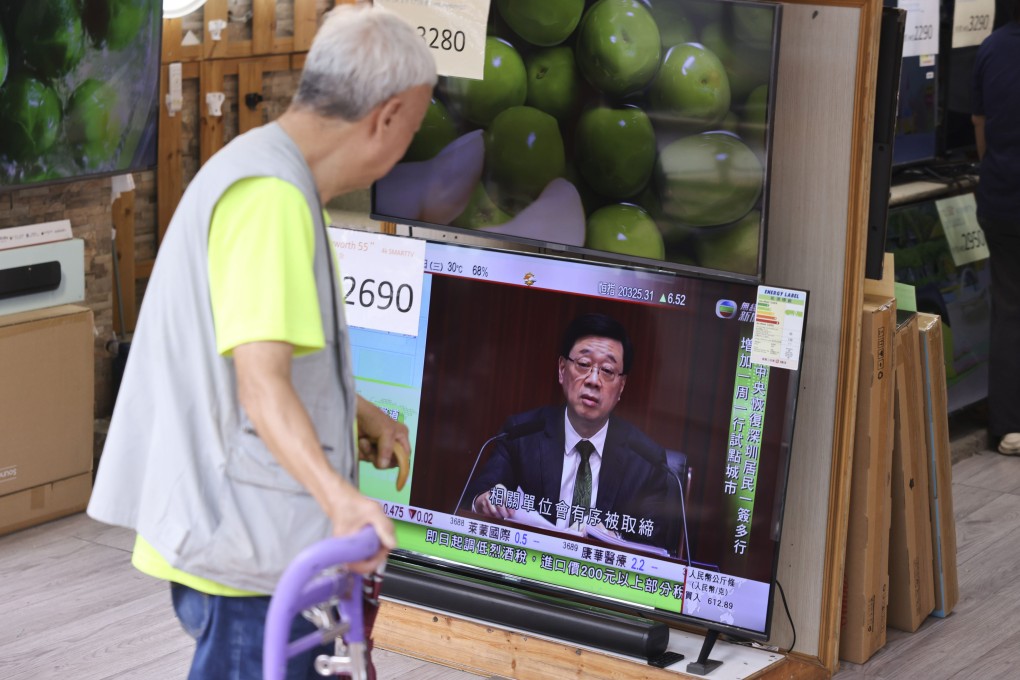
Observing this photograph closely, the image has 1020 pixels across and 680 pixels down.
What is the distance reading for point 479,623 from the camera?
321 centimetres

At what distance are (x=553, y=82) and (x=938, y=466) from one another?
1.53m

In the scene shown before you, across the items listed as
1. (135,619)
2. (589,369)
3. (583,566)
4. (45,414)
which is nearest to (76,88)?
(45,414)

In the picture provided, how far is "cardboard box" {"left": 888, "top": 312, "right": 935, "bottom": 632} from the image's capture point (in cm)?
345

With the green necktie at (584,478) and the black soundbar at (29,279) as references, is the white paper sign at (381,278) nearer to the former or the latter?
the green necktie at (584,478)

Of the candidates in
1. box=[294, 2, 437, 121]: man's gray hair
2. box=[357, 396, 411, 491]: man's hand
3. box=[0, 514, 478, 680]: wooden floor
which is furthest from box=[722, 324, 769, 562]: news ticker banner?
box=[294, 2, 437, 121]: man's gray hair

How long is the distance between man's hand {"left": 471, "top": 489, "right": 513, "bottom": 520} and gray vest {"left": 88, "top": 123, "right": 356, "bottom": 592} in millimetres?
1485

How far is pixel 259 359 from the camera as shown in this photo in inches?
62.6

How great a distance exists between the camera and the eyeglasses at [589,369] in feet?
10.1

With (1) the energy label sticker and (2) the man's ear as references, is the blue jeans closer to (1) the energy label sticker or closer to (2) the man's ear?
(2) the man's ear

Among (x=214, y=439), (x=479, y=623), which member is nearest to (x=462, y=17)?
(x=479, y=623)

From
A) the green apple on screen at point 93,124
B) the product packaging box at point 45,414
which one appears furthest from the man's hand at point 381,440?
the green apple on screen at point 93,124

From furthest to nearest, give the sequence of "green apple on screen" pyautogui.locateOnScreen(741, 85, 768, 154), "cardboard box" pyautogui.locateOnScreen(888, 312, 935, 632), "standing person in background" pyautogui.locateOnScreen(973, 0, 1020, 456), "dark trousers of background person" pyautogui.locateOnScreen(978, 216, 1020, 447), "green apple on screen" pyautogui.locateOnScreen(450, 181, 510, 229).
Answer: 1. "dark trousers of background person" pyautogui.locateOnScreen(978, 216, 1020, 447)
2. "standing person in background" pyautogui.locateOnScreen(973, 0, 1020, 456)
3. "cardboard box" pyautogui.locateOnScreen(888, 312, 935, 632)
4. "green apple on screen" pyautogui.locateOnScreen(450, 181, 510, 229)
5. "green apple on screen" pyautogui.locateOnScreen(741, 85, 768, 154)

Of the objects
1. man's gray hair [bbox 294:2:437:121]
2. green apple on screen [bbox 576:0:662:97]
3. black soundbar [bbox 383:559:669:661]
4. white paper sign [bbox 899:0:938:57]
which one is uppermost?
white paper sign [bbox 899:0:938:57]

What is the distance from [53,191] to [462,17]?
200cm
